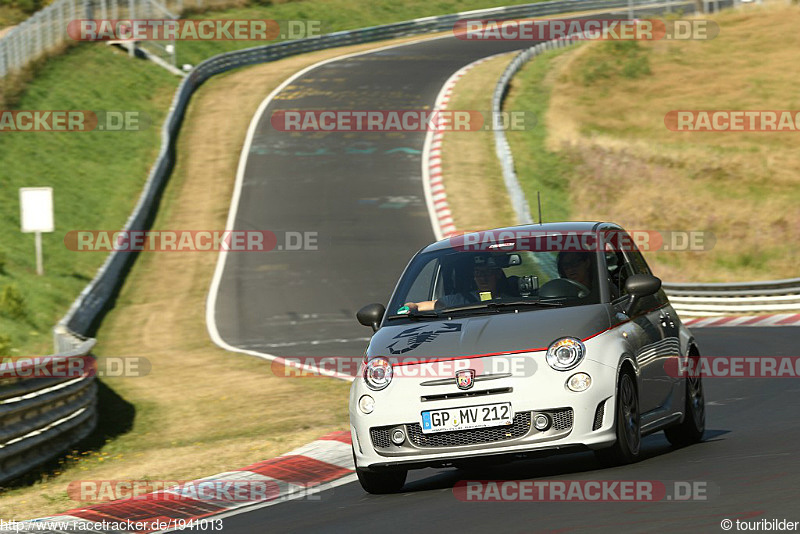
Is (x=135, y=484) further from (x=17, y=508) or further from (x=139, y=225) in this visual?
(x=139, y=225)

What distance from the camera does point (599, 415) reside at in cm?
824

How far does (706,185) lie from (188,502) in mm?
30916

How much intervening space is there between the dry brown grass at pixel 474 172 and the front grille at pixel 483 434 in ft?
70.0

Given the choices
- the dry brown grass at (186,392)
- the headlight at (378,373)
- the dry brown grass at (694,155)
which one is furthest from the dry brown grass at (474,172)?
the headlight at (378,373)

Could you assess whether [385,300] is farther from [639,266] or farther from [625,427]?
[625,427]

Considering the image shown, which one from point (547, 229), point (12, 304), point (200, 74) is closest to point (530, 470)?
point (547, 229)

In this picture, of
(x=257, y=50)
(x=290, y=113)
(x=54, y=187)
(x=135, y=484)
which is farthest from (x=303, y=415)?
(x=257, y=50)

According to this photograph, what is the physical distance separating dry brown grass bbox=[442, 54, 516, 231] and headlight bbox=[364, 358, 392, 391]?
21.0m

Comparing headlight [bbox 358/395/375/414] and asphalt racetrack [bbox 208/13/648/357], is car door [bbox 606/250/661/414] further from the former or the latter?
asphalt racetrack [bbox 208/13/648/357]

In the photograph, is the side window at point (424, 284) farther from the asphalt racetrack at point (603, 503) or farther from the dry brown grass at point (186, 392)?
the dry brown grass at point (186, 392)

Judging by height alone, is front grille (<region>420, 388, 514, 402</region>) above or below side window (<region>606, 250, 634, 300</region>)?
below

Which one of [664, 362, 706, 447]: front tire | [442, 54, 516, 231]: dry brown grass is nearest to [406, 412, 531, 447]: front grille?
[664, 362, 706, 447]: front tire

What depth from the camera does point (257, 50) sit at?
5316 cm

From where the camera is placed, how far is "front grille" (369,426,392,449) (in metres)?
8.51
